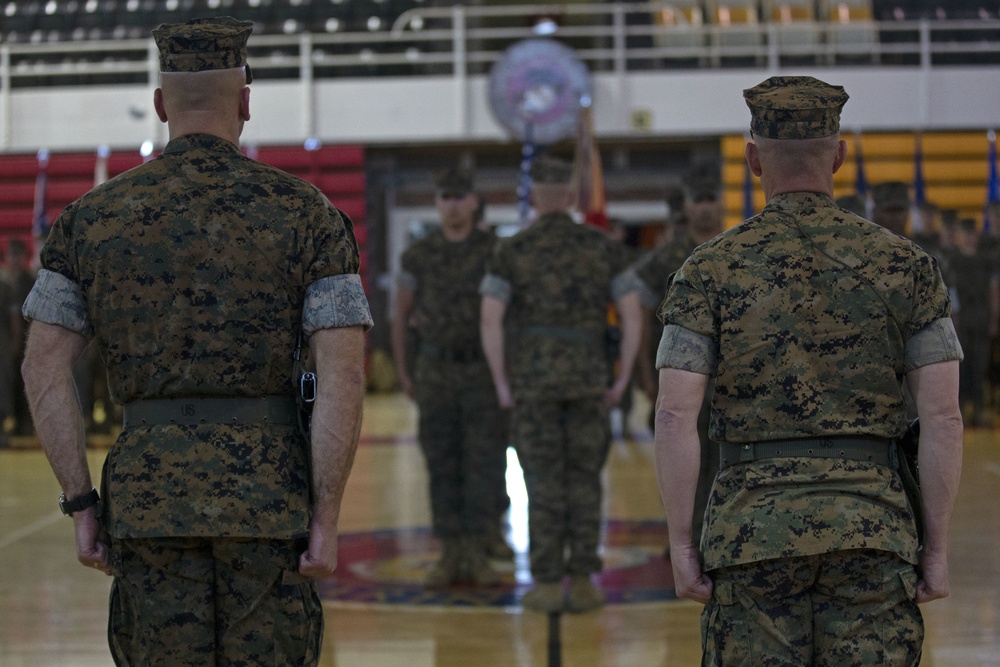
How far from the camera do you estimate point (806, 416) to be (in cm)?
226

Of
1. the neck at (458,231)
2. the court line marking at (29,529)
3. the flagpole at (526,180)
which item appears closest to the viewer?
the neck at (458,231)

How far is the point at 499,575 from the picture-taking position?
5598 millimetres

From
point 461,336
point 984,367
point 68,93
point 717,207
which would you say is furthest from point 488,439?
point 68,93

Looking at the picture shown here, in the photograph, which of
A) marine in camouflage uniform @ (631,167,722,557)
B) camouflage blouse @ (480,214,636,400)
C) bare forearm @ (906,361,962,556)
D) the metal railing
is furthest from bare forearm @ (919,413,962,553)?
the metal railing

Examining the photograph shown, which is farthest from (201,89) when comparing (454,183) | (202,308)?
(454,183)

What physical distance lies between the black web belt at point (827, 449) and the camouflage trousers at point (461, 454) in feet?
10.3

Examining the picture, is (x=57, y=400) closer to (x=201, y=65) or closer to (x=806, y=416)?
(x=201, y=65)

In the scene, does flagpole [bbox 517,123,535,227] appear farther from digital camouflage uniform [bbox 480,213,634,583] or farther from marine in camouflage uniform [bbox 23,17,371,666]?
marine in camouflage uniform [bbox 23,17,371,666]

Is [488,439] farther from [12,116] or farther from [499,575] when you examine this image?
[12,116]

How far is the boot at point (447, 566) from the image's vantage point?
5398mm

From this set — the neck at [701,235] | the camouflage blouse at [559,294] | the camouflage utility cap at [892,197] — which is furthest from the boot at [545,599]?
the camouflage utility cap at [892,197]

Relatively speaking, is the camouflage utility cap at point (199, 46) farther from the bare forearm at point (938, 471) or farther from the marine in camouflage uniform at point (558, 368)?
A: the marine in camouflage uniform at point (558, 368)

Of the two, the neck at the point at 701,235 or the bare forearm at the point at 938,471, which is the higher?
the neck at the point at 701,235

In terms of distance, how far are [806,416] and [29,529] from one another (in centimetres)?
566
